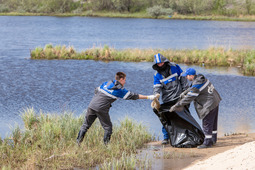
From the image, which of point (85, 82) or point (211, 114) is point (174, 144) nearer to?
point (211, 114)

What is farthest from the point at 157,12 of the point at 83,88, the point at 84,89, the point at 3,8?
the point at 84,89

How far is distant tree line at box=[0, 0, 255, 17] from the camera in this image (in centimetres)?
8763

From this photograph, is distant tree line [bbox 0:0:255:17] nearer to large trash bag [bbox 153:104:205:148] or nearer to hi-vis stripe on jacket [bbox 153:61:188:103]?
hi-vis stripe on jacket [bbox 153:61:188:103]

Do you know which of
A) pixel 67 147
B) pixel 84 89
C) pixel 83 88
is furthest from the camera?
pixel 83 88

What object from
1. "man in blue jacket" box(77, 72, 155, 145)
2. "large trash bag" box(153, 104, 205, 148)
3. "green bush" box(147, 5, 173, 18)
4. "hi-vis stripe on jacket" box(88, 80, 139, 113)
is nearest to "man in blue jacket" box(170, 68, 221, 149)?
"large trash bag" box(153, 104, 205, 148)

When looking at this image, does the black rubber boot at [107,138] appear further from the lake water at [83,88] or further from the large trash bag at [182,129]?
the lake water at [83,88]

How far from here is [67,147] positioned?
28.6ft

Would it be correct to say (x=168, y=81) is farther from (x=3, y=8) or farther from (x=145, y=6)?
(x=3, y=8)

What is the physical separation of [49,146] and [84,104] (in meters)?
6.56

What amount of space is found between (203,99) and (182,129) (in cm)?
80

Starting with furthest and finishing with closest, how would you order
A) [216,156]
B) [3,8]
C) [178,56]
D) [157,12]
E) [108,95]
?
[3,8] < [157,12] < [178,56] < [108,95] < [216,156]

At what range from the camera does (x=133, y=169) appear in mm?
7844

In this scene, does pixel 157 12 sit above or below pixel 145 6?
below

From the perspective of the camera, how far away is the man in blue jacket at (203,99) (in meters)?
8.91
